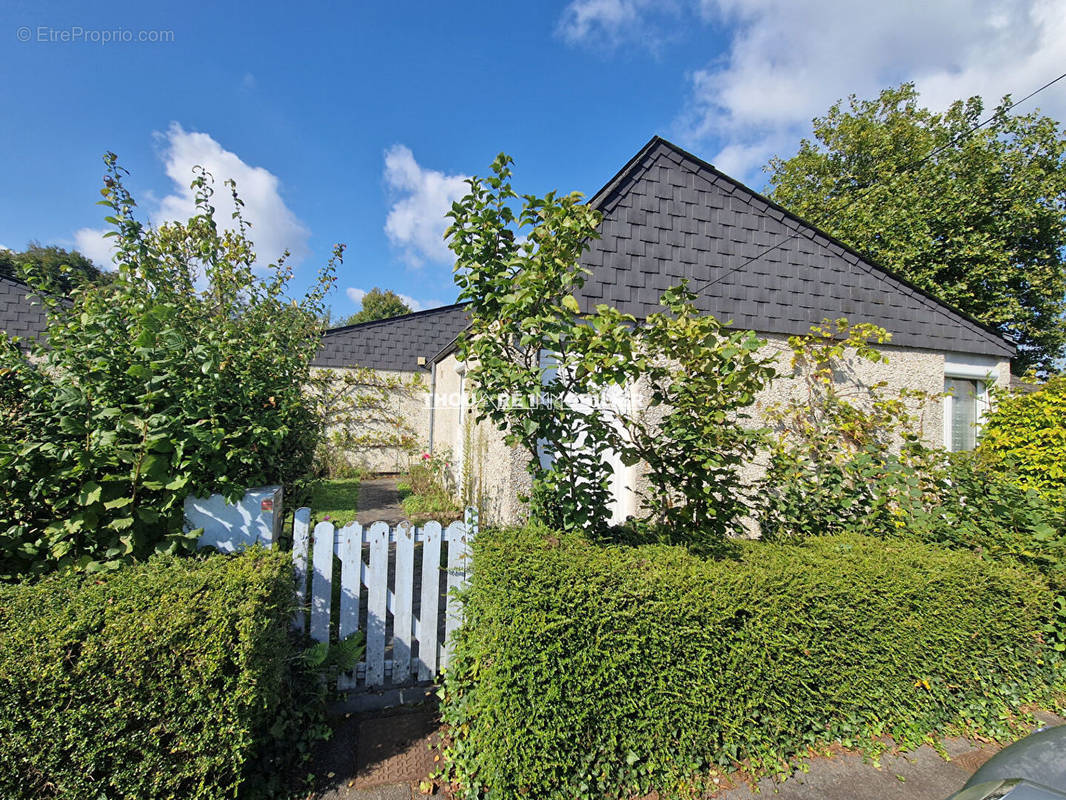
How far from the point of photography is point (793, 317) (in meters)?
5.07

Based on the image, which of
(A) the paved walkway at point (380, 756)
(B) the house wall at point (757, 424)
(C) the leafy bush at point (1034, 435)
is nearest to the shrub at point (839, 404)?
(B) the house wall at point (757, 424)

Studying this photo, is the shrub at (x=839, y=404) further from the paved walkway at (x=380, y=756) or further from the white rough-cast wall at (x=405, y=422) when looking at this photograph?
the white rough-cast wall at (x=405, y=422)

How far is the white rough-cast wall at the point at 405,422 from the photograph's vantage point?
35.4ft

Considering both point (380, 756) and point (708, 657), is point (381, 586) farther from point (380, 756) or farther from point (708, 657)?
point (708, 657)

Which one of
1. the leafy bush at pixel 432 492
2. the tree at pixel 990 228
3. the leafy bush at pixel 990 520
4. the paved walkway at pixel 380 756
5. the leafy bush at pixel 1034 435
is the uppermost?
the tree at pixel 990 228

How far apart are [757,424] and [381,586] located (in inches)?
168

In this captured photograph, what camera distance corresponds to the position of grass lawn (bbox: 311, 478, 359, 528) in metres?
6.06

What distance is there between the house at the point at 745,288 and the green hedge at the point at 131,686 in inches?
101

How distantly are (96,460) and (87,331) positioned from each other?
68 cm

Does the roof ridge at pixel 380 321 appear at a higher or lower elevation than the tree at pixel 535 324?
higher

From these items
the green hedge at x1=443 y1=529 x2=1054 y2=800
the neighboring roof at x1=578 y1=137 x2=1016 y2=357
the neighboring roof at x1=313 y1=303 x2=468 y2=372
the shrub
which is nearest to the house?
the neighboring roof at x1=578 y1=137 x2=1016 y2=357

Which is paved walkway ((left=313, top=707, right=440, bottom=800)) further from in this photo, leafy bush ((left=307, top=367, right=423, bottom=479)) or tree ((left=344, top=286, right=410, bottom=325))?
tree ((left=344, top=286, right=410, bottom=325))

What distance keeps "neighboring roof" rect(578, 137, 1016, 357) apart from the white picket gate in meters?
2.72

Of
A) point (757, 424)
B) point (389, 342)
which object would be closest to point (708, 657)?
point (757, 424)
